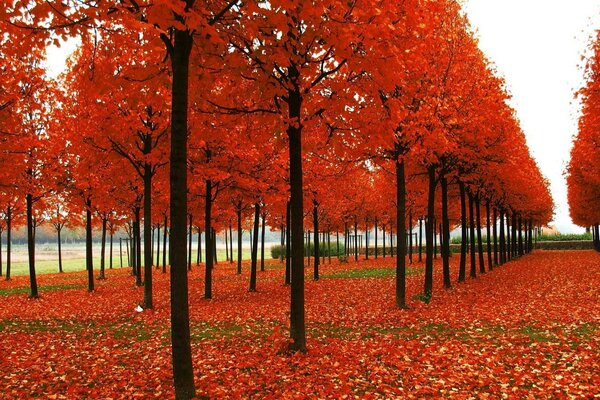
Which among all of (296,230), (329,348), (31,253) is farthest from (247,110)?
(31,253)

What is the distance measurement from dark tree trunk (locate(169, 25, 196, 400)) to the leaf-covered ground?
75cm

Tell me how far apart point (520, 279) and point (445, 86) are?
12.8 metres

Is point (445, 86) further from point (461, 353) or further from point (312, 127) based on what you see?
point (461, 353)

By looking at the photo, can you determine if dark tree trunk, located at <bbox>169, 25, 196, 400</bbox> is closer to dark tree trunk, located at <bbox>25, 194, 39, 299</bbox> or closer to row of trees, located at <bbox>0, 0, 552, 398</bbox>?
row of trees, located at <bbox>0, 0, 552, 398</bbox>

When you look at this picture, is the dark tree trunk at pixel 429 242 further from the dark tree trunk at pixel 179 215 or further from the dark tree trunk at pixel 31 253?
the dark tree trunk at pixel 31 253

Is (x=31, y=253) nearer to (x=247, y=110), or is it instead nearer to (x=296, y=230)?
(x=247, y=110)

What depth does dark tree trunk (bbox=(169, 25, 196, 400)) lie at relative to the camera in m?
5.62

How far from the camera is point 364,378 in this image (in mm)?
6961

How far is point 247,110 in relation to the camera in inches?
347

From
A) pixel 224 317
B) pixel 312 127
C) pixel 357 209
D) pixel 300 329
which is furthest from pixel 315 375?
pixel 357 209

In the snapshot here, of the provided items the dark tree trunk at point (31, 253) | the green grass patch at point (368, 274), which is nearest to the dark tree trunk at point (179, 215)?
the dark tree trunk at point (31, 253)

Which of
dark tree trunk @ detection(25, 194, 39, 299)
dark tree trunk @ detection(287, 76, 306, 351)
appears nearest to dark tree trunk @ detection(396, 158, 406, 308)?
dark tree trunk @ detection(287, 76, 306, 351)

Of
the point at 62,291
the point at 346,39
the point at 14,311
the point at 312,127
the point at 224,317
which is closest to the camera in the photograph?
the point at 346,39

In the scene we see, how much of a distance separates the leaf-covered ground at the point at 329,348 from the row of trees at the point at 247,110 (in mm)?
1177
